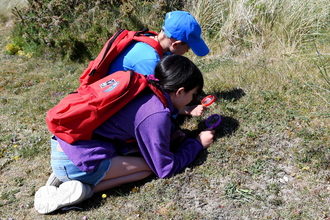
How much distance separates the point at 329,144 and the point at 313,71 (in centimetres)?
150

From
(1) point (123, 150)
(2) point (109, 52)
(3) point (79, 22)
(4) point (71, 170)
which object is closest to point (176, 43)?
(2) point (109, 52)

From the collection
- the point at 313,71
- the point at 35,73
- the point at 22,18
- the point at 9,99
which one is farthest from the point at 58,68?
the point at 313,71

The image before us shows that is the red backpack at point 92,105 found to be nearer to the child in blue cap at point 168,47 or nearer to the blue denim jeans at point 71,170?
the blue denim jeans at point 71,170

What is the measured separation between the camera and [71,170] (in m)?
2.73

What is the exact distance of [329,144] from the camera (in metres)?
2.82

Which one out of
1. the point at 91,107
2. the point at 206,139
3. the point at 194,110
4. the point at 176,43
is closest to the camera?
the point at 91,107

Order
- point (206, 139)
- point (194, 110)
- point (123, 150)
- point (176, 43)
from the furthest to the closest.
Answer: point (194, 110)
point (176, 43)
point (206, 139)
point (123, 150)

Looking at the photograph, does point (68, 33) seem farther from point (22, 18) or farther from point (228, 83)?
point (228, 83)

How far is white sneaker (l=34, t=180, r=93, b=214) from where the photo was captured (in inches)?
104

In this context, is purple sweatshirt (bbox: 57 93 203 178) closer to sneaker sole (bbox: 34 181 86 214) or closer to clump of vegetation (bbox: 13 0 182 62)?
sneaker sole (bbox: 34 181 86 214)

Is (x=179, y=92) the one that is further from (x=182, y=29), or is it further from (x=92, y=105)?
(x=182, y=29)

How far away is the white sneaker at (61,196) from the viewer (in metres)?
2.65

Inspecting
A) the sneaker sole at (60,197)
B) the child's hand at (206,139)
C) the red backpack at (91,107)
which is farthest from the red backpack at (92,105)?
the child's hand at (206,139)

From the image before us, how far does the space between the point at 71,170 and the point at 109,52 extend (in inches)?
52.3
